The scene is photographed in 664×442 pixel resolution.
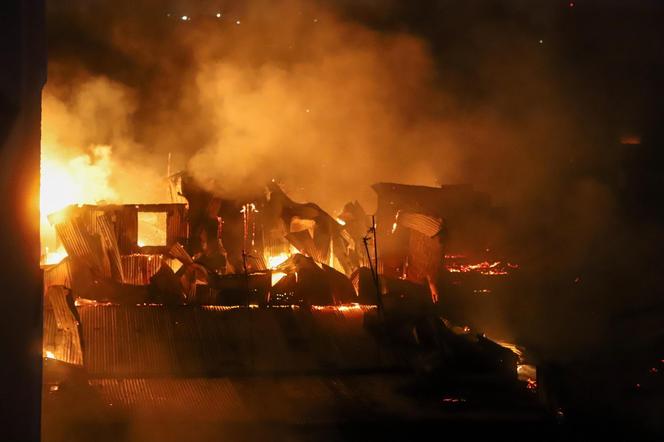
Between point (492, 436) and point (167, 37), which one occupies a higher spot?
point (167, 37)

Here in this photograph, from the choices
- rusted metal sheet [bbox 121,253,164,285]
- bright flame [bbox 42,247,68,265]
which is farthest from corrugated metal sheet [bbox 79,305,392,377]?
bright flame [bbox 42,247,68,265]

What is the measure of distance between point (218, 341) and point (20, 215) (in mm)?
9925

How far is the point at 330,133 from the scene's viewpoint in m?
23.5

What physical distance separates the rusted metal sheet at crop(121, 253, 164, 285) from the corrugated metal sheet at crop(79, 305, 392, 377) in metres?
1.69

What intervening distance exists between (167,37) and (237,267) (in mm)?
12626

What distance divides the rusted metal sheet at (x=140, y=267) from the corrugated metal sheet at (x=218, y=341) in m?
1.69

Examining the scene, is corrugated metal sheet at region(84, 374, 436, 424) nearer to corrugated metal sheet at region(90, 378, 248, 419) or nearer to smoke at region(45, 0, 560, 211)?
corrugated metal sheet at region(90, 378, 248, 419)

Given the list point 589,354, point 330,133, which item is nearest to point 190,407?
Answer: point 589,354

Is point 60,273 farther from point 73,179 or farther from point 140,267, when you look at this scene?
point 73,179

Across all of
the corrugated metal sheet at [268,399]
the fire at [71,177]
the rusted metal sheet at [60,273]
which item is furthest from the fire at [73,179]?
the corrugated metal sheet at [268,399]

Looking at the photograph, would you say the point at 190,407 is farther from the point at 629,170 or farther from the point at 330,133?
the point at 629,170

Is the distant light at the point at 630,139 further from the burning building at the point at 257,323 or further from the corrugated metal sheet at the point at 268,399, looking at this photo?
the corrugated metal sheet at the point at 268,399

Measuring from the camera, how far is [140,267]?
14008 millimetres

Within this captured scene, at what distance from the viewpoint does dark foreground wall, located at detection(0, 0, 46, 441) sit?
2.10 meters
